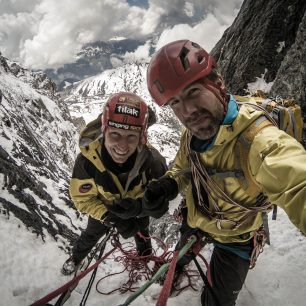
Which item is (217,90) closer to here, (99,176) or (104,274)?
(99,176)

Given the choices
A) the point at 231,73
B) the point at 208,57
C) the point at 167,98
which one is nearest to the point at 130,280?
the point at 167,98

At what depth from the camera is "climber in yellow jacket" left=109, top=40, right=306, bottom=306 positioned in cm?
247

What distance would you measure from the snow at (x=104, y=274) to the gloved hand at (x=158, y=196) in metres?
1.72

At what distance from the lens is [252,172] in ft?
9.60

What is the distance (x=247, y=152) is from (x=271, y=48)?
781 cm

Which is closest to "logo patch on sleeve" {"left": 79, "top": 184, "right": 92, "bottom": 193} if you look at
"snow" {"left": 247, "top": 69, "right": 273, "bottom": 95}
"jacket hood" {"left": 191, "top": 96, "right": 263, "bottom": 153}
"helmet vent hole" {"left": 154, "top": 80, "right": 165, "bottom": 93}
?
"helmet vent hole" {"left": 154, "top": 80, "right": 165, "bottom": 93}

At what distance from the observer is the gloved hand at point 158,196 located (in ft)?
13.8

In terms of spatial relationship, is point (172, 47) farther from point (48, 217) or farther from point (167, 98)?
point (48, 217)

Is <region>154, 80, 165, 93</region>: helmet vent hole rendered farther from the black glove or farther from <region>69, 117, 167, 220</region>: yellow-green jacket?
the black glove

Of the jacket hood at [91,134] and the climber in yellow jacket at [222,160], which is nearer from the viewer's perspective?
the climber in yellow jacket at [222,160]

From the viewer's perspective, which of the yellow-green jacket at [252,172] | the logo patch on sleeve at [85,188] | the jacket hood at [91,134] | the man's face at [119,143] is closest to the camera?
the yellow-green jacket at [252,172]

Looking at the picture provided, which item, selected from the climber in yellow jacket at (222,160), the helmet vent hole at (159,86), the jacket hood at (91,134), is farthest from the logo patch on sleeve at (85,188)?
the helmet vent hole at (159,86)

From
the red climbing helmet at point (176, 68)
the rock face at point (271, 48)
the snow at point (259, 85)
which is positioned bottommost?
the red climbing helmet at point (176, 68)

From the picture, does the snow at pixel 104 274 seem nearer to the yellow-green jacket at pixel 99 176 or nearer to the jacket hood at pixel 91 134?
the yellow-green jacket at pixel 99 176
